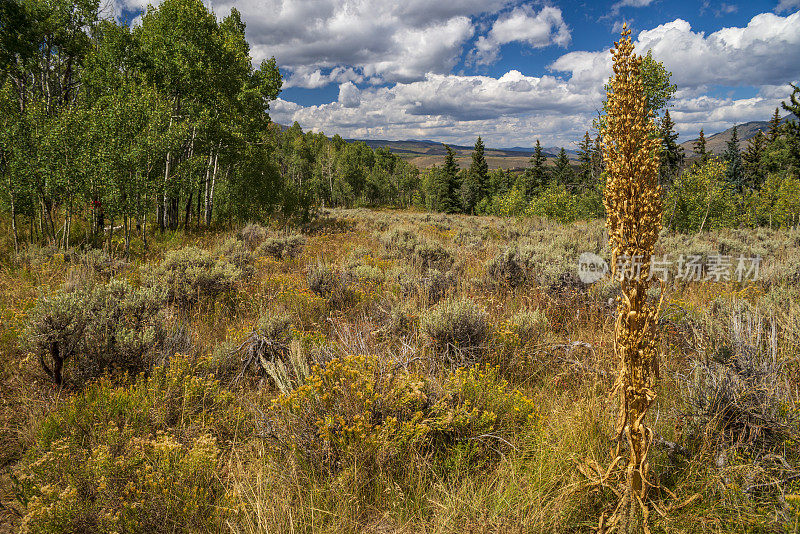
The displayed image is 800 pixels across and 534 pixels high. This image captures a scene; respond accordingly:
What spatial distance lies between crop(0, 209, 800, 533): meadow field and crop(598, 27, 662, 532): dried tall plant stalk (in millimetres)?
173

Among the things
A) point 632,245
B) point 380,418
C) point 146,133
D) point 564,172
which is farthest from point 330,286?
point 564,172

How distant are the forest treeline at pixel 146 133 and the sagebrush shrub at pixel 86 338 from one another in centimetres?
604

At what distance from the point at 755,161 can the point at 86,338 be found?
79506mm

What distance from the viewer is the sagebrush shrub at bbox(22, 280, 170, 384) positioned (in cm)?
357

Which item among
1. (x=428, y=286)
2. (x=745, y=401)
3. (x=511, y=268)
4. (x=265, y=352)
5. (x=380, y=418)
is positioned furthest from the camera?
(x=511, y=268)

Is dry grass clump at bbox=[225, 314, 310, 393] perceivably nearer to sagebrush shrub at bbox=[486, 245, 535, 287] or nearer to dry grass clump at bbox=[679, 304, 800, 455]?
dry grass clump at bbox=[679, 304, 800, 455]

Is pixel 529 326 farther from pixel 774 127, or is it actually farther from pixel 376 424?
pixel 774 127

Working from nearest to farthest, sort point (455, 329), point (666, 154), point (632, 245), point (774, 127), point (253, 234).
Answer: point (632, 245), point (455, 329), point (253, 234), point (666, 154), point (774, 127)

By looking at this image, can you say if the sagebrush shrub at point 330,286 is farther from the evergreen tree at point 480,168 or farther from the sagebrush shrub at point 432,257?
the evergreen tree at point 480,168

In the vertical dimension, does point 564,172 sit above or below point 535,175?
above

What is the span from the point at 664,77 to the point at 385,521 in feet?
63.2

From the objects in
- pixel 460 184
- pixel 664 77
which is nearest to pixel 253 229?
pixel 664 77

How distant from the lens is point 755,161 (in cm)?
5384

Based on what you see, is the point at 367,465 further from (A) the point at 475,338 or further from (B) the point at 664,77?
(B) the point at 664,77
